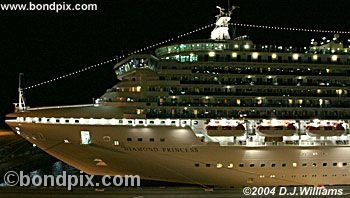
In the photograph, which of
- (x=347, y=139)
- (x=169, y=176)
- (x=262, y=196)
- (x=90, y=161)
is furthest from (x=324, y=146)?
(x=90, y=161)

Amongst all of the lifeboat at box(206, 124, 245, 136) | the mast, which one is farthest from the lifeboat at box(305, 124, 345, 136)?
the mast

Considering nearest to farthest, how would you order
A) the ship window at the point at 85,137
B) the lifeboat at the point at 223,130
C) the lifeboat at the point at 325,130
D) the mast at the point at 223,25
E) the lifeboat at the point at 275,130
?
1. the lifeboat at the point at 223,130
2. the ship window at the point at 85,137
3. the lifeboat at the point at 275,130
4. the lifeboat at the point at 325,130
5. the mast at the point at 223,25

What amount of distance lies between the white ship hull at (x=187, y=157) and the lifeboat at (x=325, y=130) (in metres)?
0.69

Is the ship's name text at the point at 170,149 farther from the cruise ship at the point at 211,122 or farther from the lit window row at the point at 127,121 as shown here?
the lit window row at the point at 127,121

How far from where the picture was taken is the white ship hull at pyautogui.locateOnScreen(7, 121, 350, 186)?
2023cm

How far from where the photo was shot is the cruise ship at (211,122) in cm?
2028

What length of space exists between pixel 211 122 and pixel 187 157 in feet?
6.76

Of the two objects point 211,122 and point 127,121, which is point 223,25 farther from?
point 127,121

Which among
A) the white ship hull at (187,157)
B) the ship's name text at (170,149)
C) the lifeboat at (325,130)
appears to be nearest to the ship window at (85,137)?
the white ship hull at (187,157)

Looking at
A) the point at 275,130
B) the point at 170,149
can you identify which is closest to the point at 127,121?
the point at 170,149

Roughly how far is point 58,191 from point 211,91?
28.0ft

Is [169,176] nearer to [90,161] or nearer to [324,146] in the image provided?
[90,161]

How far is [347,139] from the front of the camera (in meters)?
21.8

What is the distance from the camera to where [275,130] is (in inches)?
814
